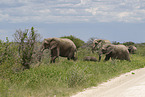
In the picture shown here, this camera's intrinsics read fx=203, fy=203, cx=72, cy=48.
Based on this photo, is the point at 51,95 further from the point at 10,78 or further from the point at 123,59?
the point at 123,59

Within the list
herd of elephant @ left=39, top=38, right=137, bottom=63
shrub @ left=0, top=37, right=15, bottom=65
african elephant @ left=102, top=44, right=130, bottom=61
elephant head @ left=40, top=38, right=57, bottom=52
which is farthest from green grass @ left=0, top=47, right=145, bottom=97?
african elephant @ left=102, top=44, right=130, bottom=61

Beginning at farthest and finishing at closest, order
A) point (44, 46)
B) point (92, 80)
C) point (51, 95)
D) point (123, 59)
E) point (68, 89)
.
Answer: point (123, 59)
point (44, 46)
point (92, 80)
point (68, 89)
point (51, 95)

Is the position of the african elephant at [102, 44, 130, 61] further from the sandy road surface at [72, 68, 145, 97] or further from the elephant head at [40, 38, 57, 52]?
the sandy road surface at [72, 68, 145, 97]

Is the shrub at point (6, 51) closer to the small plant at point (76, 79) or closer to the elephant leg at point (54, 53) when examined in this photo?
the small plant at point (76, 79)

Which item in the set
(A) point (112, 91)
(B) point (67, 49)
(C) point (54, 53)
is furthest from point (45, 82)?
(B) point (67, 49)

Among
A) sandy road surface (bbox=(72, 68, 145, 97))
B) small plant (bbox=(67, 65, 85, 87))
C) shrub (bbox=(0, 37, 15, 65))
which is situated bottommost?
sandy road surface (bbox=(72, 68, 145, 97))

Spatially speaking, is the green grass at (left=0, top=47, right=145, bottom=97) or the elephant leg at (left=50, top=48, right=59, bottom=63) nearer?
the green grass at (left=0, top=47, right=145, bottom=97)

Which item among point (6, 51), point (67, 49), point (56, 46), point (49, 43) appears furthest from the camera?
point (67, 49)

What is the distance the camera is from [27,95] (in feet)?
32.2

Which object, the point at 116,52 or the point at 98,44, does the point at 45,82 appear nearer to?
the point at 116,52

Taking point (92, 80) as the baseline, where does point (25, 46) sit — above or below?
above

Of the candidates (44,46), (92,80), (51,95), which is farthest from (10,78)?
(44,46)

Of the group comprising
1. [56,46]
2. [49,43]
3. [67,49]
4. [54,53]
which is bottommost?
[54,53]

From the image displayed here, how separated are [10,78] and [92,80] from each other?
17.1 feet
